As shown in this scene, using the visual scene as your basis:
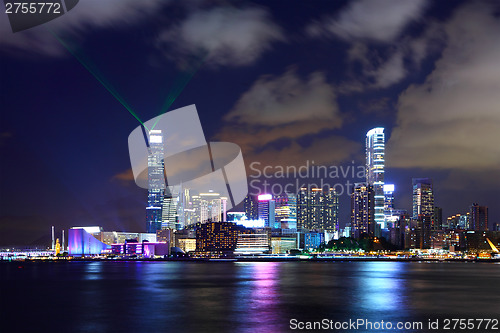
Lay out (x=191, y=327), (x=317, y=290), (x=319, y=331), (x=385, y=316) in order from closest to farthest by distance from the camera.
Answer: (x=319, y=331) → (x=191, y=327) → (x=385, y=316) → (x=317, y=290)

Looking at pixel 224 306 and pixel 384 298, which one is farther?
pixel 384 298

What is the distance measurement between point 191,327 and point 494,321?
71.5 ft

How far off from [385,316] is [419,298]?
15851 mm

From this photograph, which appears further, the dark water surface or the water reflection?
the water reflection

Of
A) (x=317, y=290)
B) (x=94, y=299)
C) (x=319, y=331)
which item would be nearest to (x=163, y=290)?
(x=94, y=299)

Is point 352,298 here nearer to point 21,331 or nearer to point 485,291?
point 485,291

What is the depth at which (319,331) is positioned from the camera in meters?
37.5

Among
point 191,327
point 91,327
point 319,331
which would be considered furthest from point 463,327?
point 91,327

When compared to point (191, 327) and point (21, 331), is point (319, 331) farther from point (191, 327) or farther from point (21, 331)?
point (21, 331)

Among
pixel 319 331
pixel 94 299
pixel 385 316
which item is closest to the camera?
pixel 319 331

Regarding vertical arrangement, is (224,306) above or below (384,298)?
above

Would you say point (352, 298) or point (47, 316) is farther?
point (352, 298)

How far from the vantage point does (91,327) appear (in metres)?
41.0

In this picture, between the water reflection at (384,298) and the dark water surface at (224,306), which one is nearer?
the dark water surface at (224,306)
